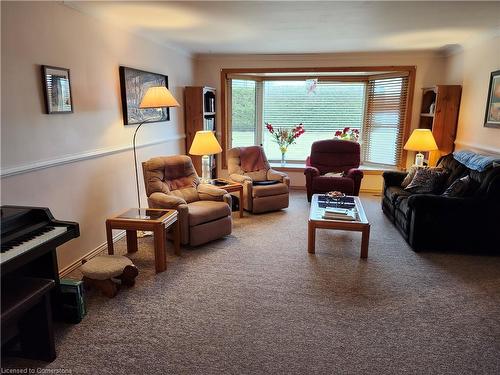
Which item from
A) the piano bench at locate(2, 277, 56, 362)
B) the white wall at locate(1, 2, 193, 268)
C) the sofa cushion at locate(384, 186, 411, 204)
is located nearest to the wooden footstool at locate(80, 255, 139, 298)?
the white wall at locate(1, 2, 193, 268)

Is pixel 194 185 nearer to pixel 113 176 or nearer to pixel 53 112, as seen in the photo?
pixel 113 176

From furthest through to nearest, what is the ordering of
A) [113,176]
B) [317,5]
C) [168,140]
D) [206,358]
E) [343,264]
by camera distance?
[168,140], [113,176], [343,264], [317,5], [206,358]

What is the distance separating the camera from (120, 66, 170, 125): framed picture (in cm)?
381

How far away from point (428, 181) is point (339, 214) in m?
1.51

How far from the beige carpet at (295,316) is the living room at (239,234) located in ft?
0.04

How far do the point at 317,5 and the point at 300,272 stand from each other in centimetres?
235

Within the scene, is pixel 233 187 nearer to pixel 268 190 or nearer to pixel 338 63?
pixel 268 190

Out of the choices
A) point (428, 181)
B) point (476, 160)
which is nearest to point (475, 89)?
point (476, 160)

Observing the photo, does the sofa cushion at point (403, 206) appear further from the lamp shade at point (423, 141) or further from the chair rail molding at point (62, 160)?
the chair rail molding at point (62, 160)

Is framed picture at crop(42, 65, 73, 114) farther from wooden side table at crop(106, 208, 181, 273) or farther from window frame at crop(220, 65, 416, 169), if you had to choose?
window frame at crop(220, 65, 416, 169)

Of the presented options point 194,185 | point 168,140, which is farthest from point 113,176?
point 168,140

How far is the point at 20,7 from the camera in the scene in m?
2.47

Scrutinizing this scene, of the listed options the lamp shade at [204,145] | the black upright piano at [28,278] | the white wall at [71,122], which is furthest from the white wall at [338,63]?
the black upright piano at [28,278]

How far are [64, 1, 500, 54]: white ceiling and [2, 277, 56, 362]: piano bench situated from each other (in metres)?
2.32
